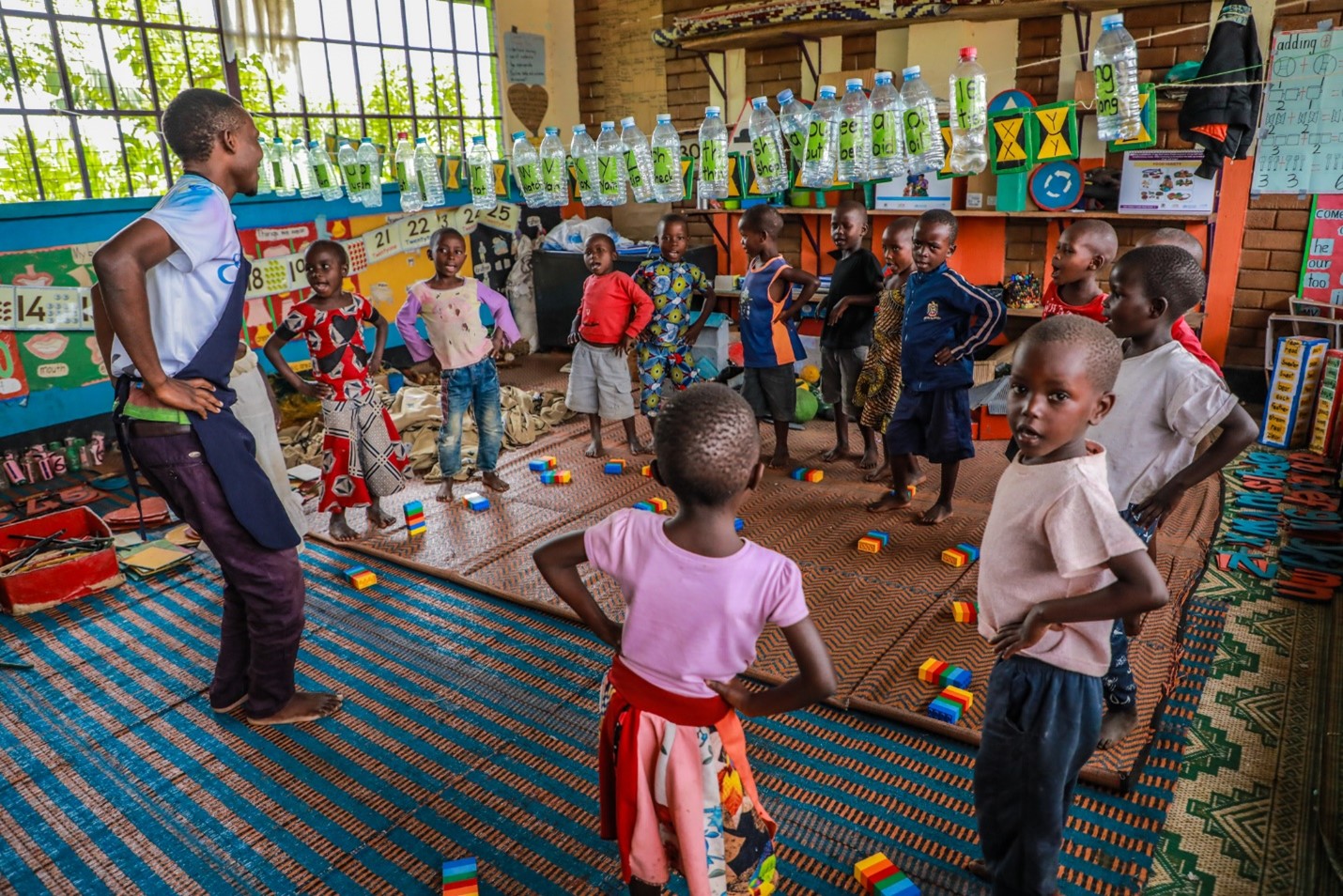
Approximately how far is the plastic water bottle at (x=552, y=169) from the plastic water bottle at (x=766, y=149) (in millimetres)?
1046

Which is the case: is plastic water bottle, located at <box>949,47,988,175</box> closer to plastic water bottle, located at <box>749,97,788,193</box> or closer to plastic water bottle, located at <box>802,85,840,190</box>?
plastic water bottle, located at <box>802,85,840,190</box>

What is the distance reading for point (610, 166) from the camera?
4.18 metres

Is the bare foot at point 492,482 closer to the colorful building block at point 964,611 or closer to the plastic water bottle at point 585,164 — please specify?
the plastic water bottle at point 585,164

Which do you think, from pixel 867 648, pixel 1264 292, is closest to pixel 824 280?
pixel 1264 292

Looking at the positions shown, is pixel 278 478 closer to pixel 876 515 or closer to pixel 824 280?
pixel 876 515

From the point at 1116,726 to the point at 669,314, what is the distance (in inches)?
133

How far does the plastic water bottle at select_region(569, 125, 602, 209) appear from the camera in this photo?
13.9 feet

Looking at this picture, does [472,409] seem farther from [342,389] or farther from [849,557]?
[849,557]

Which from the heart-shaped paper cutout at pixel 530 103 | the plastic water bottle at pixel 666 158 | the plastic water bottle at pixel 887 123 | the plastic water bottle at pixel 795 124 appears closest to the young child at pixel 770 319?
the plastic water bottle at pixel 666 158

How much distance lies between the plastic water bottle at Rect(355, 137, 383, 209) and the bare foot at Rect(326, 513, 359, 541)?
1.91m

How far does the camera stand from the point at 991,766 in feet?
5.94

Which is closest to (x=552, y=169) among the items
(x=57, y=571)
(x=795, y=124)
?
(x=795, y=124)

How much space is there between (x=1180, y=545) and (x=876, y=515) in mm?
1390

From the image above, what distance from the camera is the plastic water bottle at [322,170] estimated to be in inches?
207
